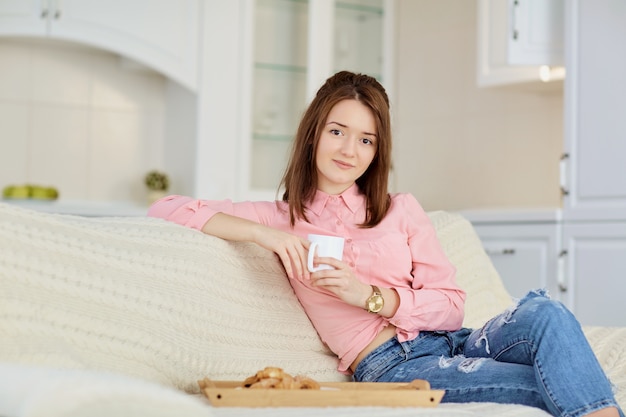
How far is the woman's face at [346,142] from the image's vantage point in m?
1.94

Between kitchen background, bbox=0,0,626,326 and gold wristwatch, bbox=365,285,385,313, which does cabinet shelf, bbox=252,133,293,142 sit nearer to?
kitchen background, bbox=0,0,626,326

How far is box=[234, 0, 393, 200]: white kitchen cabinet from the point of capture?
13.8 ft

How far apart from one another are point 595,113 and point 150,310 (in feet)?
7.65

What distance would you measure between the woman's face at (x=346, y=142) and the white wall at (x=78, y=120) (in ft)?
8.23

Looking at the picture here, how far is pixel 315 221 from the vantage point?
1.98 metres

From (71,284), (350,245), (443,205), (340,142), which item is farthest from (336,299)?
(443,205)

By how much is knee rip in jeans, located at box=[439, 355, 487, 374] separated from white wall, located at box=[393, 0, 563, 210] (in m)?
2.45

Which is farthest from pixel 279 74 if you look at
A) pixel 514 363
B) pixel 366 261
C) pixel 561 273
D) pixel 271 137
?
pixel 514 363

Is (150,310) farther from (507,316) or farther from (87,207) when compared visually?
(87,207)

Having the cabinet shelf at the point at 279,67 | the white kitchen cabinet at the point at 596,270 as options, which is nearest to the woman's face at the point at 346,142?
the white kitchen cabinet at the point at 596,270

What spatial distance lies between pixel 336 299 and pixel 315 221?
185mm

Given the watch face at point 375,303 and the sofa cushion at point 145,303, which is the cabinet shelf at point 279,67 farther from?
the watch face at point 375,303

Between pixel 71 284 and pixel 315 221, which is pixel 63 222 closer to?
pixel 71 284

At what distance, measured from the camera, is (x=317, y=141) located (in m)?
1.97
